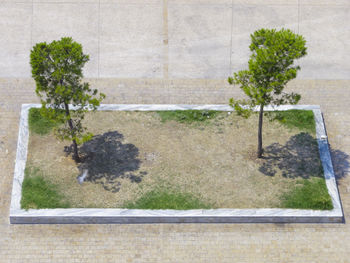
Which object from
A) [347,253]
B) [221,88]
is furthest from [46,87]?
[347,253]

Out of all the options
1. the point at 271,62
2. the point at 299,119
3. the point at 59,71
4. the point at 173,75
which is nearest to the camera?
the point at 271,62

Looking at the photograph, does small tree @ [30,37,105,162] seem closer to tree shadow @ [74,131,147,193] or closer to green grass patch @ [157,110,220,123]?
tree shadow @ [74,131,147,193]

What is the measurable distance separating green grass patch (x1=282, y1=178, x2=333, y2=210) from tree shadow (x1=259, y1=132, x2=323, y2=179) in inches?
15.3

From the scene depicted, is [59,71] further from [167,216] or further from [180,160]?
[167,216]

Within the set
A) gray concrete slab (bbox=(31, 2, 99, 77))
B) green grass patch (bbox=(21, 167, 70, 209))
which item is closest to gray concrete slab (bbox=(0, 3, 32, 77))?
gray concrete slab (bbox=(31, 2, 99, 77))

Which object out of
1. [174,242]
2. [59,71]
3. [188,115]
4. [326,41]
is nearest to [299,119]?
[188,115]

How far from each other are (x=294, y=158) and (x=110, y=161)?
6.55 metres

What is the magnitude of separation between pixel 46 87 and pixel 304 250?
965 cm

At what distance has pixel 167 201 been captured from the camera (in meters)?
18.8

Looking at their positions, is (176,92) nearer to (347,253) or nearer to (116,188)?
(116,188)

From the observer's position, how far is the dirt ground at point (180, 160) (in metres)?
19.1

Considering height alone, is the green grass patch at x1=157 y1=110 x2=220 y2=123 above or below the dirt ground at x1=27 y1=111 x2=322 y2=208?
above

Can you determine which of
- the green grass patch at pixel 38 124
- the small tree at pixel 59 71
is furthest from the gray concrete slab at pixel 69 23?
the small tree at pixel 59 71

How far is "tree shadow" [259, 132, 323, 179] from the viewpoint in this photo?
1981cm
